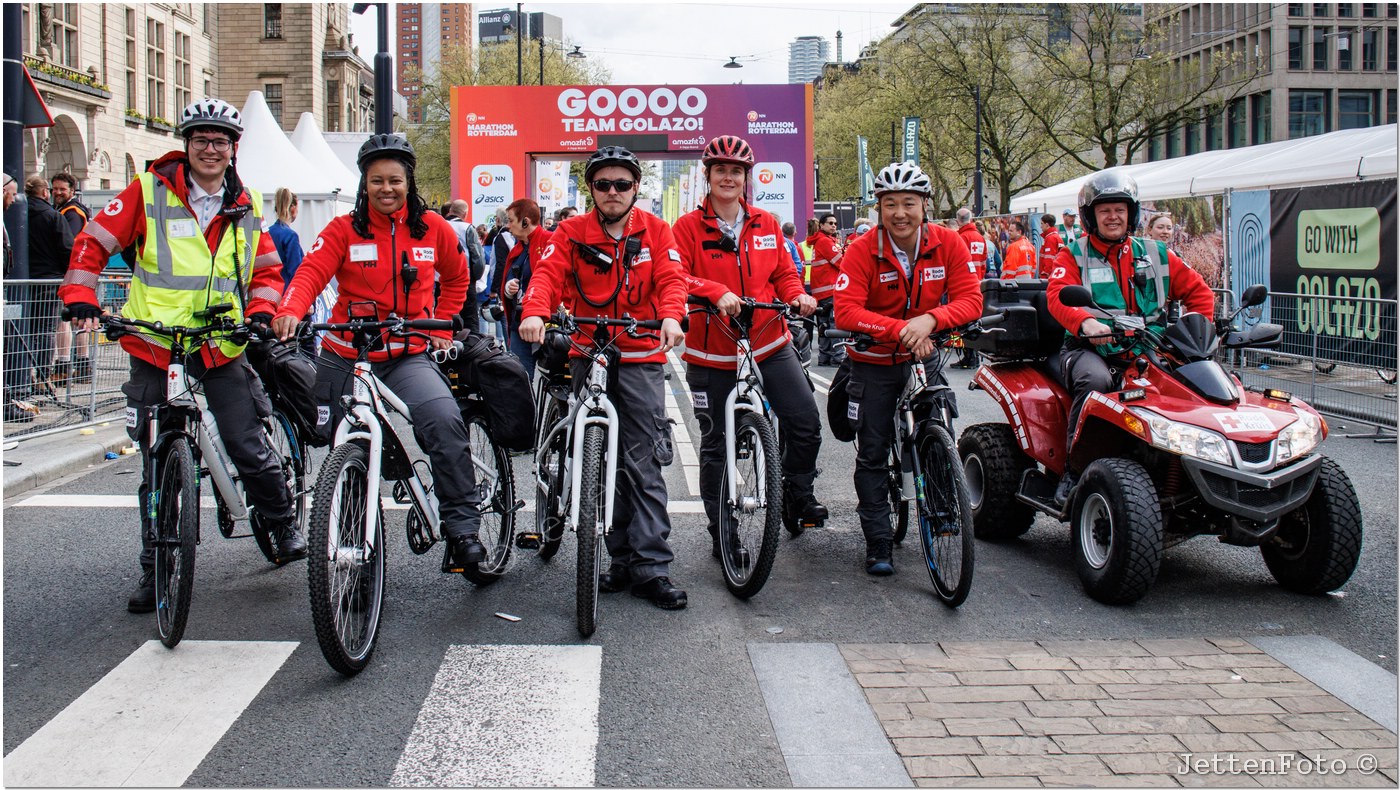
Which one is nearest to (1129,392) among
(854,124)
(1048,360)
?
(1048,360)

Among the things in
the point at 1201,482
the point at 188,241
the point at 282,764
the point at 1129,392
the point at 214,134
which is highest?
the point at 214,134

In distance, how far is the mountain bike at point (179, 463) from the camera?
4.70m

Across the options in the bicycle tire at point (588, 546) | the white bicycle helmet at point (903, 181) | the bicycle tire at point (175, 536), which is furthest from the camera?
the white bicycle helmet at point (903, 181)

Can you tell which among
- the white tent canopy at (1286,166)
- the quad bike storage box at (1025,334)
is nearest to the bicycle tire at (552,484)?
the quad bike storage box at (1025,334)

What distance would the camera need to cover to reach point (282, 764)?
3.66 metres

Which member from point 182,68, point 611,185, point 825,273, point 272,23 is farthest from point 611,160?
point 272,23

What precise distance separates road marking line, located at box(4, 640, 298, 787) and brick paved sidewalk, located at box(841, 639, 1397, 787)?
2.14 meters

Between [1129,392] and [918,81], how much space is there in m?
44.4

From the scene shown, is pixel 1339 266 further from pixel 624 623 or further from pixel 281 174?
pixel 281 174

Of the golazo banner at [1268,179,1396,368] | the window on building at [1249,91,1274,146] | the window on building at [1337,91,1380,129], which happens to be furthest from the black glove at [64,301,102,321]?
the window on building at [1337,91,1380,129]

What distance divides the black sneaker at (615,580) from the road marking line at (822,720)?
38.4 inches

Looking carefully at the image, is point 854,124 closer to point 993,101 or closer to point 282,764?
point 993,101

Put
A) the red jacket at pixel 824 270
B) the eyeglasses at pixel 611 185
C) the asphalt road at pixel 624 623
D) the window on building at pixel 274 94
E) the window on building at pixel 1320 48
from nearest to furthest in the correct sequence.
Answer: the asphalt road at pixel 624 623, the eyeglasses at pixel 611 185, the red jacket at pixel 824 270, the window on building at pixel 1320 48, the window on building at pixel 274 94

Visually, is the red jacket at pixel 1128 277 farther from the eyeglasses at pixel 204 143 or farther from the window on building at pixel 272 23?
the window on building at pixel 272 23
